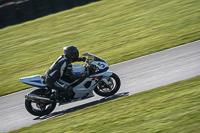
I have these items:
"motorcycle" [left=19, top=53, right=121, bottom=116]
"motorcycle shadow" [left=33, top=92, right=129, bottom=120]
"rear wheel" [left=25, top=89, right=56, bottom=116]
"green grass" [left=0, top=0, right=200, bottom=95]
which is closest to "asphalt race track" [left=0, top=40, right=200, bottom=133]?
"motorcycle shadow" [left=33, top=92, right=129, bottom=120]

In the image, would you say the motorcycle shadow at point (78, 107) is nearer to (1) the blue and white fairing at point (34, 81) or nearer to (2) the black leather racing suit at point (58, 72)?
(2) the black leather racing suit at point (58, 72)

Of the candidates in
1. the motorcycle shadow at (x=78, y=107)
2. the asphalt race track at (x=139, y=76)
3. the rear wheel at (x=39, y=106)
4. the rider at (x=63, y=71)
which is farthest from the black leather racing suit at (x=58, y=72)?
the asphalt race track at (x=139, y=76)

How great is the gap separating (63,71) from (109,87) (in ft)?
4.79

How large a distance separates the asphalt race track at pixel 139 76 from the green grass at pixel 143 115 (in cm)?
48

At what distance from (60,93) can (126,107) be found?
1.92 meters

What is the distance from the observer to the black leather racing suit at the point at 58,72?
24.9 feet

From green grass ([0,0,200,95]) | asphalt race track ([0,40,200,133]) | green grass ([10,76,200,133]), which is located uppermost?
green grass ([0,0,200,95])

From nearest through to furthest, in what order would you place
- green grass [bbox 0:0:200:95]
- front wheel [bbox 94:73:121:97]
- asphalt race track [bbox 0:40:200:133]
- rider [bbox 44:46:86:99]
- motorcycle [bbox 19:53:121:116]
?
rider [bbox 44:46:86:99] < motorcycle [bbox 19:53:121:116] < asphalt race track [bbox 0:40:200:133] < front wheel [bbox 94:73:121:97] < green grass [bbox 0:0:200:95]

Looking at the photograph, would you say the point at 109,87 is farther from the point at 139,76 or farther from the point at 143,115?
the point at 143,115

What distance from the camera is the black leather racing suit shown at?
24.9 ft

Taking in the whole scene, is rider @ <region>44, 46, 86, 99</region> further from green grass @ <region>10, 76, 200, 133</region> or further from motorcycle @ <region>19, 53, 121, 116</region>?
green grass @ <region>10, 76, 200, 133</region>

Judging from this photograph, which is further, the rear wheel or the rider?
the rear wheel

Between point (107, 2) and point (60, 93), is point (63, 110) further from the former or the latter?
point (107, 2)

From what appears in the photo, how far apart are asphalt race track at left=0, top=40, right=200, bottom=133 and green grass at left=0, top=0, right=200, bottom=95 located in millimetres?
840
